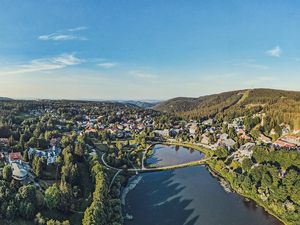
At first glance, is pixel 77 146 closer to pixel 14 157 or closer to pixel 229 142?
pixel 14 157

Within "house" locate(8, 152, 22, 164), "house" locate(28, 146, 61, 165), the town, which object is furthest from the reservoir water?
"house" locate(8, 152, 22, 164)

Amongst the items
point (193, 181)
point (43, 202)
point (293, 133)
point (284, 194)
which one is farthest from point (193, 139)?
point (43, 202)

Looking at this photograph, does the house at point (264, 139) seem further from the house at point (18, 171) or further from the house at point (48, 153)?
the house at point (18, 171)

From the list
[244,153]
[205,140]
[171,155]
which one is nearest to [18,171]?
[171,155]

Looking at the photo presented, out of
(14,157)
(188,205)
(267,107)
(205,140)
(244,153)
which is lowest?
(188,205)

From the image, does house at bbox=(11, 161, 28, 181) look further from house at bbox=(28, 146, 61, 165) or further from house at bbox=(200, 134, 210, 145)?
house at bbox=(200, 134, 210, 145)

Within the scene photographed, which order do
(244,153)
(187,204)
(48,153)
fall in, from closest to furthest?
(187,204) → (48,153) → (244,153)
